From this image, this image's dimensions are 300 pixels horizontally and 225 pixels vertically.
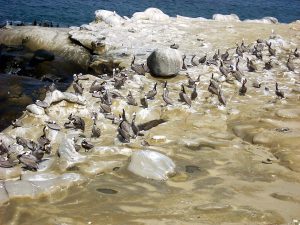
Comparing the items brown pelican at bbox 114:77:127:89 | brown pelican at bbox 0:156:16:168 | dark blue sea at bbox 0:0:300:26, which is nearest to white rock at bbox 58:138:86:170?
brown pelican at bbox 0:156:16:168

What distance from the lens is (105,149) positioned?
10859mm

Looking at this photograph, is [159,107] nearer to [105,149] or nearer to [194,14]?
[105,149]

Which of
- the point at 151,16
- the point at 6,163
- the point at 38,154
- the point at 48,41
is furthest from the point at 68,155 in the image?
the point at 151,16

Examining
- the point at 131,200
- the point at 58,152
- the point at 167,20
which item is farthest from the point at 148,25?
the point at 131,200

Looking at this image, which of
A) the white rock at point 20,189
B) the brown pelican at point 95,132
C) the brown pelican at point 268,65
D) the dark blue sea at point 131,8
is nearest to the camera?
the white rock at point 20,189

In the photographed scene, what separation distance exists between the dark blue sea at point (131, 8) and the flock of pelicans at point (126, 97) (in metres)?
20.1

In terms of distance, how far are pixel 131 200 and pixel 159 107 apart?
5884 millimetres

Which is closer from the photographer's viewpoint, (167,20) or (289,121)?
(289,121)

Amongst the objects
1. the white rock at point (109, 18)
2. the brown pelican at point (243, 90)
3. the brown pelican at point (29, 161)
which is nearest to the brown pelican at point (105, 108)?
the brown pelican at point (29, 161)

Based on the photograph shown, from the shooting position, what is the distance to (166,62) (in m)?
16.6

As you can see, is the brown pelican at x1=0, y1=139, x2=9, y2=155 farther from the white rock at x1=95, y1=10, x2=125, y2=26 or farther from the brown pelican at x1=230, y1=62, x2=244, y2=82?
the white rock at x1=95, y1=10, x2=125, y2=26

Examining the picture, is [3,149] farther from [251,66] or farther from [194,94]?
[251,66]

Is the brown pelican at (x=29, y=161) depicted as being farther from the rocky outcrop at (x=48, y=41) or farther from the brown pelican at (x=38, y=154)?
the rocky outcrop at (x=48, y=41)

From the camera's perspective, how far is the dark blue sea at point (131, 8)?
3762cm
